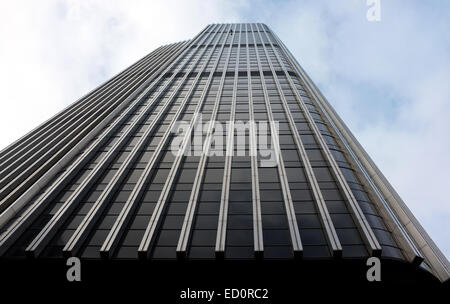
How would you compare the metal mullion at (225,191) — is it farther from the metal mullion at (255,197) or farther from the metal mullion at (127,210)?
the metal mullion at (127,210)

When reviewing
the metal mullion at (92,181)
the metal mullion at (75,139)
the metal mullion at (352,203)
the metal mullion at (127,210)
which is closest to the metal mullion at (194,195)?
the metal mullion at (127,210)

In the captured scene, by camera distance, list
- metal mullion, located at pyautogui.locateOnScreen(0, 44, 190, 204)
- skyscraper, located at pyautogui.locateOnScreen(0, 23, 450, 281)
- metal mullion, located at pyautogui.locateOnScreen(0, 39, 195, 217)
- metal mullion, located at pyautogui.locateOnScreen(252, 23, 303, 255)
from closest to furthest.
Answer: metal mullion, located at pyautogui.locateOnScreen(252, 23, 303, 255), skyscraper, located at pyautogui.locateOnScreen(0, 23, 450, 281), metal mullion, located at pyautogui.locateOnScreen(0, 39, 195, 217), metal mullion, located at pyautogui.locateOnScreen(0, 44, 190, 204)

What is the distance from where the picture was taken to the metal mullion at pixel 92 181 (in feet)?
61.0

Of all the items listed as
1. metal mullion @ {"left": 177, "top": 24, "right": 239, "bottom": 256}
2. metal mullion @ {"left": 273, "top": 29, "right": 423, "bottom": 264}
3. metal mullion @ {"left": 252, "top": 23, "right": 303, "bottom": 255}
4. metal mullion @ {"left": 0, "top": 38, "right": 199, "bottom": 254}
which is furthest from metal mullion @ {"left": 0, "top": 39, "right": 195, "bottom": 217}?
metal mullion @ {"left": 273, "top": 29, "right": 423, "bottom": 264}

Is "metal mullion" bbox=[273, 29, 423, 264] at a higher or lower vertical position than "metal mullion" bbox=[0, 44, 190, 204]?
lower

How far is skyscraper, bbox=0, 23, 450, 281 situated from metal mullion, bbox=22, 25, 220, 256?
0.33ft

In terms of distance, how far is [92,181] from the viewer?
977 inches

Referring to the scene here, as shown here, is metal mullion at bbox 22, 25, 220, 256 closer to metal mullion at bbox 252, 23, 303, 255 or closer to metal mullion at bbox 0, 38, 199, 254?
metal mullion at bbox 0, 38, 199, 254

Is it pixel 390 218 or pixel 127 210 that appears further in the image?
pixel 127 210

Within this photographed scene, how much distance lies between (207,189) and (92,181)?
899 centimetres

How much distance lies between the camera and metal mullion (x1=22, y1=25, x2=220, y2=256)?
1859 centimetres

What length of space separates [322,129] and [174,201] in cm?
1702

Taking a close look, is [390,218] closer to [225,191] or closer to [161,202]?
[225,191]

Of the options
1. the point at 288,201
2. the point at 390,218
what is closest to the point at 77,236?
the point at 288,201
